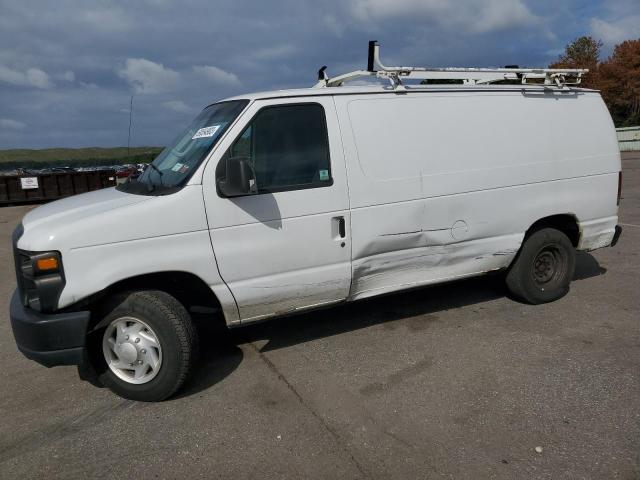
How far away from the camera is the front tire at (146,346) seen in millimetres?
3566

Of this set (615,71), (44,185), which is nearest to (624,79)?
(615,71)

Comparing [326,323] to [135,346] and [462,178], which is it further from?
[135,346]

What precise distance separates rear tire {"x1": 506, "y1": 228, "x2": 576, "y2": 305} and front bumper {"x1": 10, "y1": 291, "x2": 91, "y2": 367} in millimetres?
3990

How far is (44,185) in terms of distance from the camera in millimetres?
20062

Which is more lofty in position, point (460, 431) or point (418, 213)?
point (418, 213)

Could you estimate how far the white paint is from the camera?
3539 mm

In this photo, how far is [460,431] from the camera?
10.3ft

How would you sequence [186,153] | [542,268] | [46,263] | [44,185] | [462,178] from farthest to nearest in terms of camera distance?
[44,185]
[542,268]
[462,178]
[186,153]
[46,263]

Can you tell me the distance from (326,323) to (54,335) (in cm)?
250

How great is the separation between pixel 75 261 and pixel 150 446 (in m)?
1.27

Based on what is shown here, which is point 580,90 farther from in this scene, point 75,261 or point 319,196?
point 75,261

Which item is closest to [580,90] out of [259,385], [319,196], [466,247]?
[466,247]

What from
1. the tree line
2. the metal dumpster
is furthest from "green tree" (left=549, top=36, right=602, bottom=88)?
the metal dumpster

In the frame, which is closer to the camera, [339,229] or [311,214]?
[311,214]
